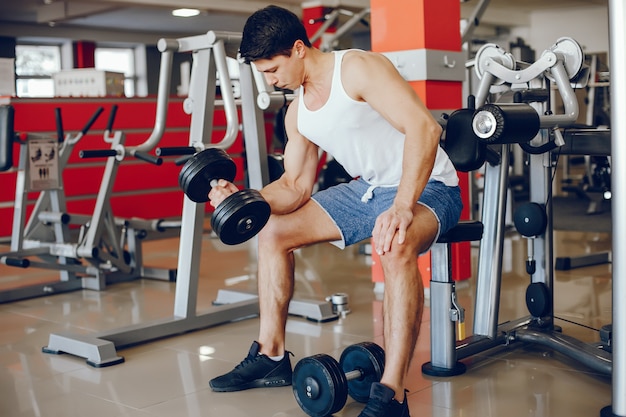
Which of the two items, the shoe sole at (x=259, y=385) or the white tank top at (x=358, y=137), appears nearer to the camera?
the white tank top at (x=358, y=137)

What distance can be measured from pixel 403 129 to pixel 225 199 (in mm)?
542

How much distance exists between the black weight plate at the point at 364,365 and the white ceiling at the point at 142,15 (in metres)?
8.22

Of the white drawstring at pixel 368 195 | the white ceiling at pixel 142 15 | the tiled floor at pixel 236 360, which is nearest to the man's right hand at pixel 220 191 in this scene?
the white drawstring at pixel 368 195

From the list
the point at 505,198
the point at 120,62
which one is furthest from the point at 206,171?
the point at 120,62

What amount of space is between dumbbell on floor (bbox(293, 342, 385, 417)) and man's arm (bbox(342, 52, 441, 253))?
366mm

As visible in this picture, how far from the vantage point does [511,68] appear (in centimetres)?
277

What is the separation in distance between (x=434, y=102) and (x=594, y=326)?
1.30 m

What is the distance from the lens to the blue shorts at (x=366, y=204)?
2227 millimetres

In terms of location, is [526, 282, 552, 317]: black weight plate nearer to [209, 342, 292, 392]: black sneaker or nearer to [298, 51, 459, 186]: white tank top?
[298, 51, 459, 186]: white tank top

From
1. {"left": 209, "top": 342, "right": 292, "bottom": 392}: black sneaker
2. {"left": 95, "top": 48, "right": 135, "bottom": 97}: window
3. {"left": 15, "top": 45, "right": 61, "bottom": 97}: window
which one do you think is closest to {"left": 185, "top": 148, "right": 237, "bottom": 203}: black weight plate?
{"left": 209, "top": 342, "right": 292, "bottom": 392}: black sneaker

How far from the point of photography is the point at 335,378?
2.11 m

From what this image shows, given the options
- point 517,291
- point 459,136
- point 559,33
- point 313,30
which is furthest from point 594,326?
point 559,33

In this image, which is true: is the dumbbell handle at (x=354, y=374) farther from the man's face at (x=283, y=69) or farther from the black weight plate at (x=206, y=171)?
the man's face at (x=283, y=69)

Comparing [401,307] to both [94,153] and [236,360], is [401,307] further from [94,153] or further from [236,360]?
[94,153]
